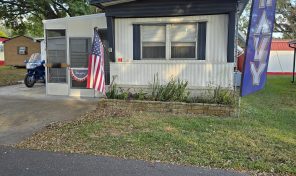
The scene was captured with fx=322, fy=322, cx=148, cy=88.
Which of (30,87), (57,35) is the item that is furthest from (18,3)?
(57,35)

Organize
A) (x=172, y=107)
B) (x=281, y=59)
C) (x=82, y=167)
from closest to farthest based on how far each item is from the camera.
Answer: (x=82, y=167) < (x=172, y=107) < (x=281, y=59)

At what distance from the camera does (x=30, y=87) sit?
46.4ft

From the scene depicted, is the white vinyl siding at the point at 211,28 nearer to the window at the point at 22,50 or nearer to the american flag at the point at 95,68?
the american flag at the point at 95,68

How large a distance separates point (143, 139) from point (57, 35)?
6478 mm

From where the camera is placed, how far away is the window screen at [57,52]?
1107cm

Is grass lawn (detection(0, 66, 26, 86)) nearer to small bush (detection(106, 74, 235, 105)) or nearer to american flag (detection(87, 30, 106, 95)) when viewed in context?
american flag (detection(87, 30, 106, 95))

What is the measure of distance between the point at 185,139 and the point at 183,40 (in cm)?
419

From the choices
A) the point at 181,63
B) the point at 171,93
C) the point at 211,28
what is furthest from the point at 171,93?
the point at 211,28

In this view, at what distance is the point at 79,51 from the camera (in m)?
10.9

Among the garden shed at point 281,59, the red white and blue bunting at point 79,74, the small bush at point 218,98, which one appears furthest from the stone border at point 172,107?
the garden shed at point 281,59

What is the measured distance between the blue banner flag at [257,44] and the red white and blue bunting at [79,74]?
5.67m

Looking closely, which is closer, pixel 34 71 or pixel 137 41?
pixel 137 41

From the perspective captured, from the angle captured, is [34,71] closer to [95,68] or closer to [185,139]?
[95,68]

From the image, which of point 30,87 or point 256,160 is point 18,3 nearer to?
point 30,87
